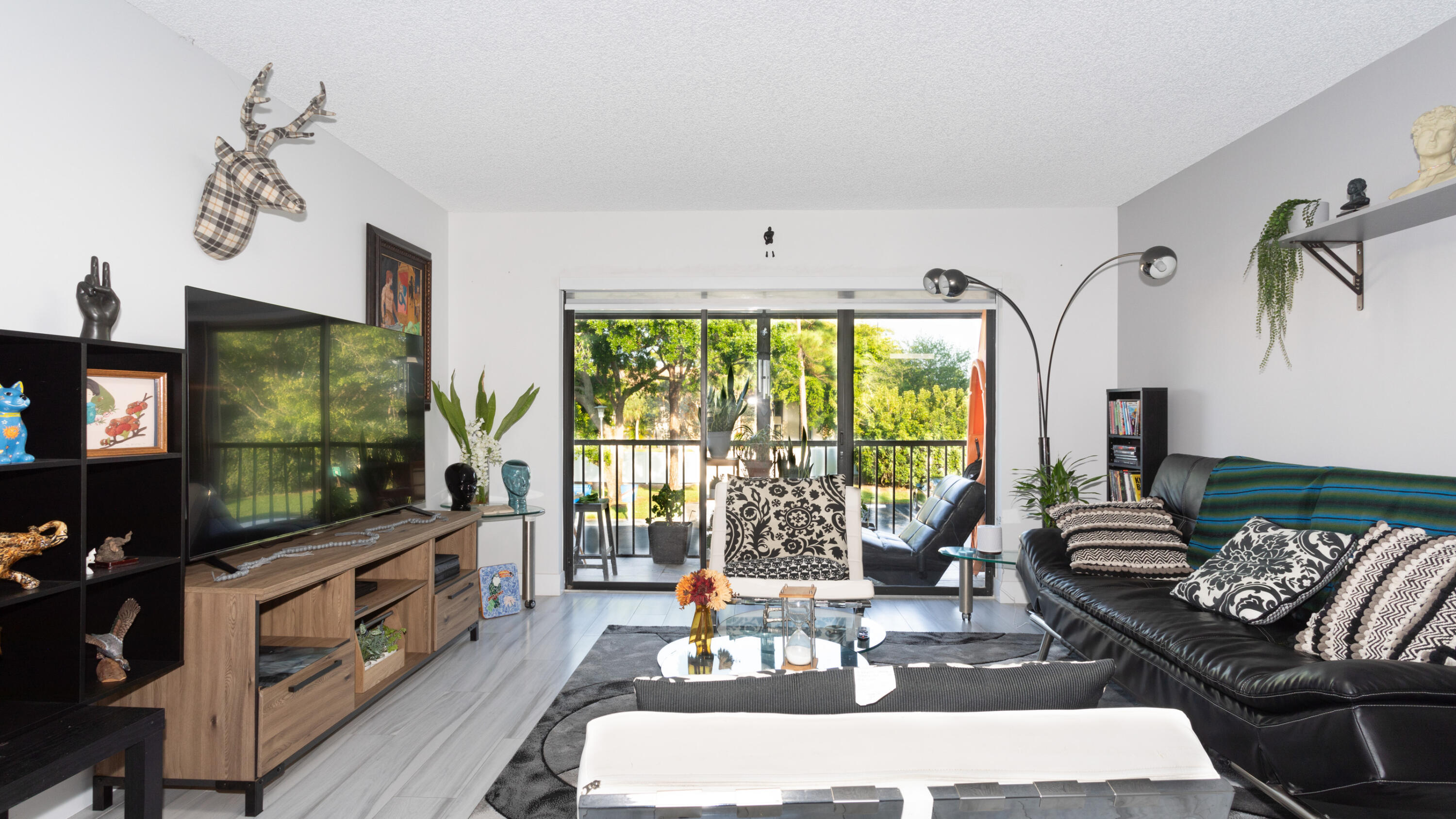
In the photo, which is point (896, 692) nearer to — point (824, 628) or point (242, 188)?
point (824, 628)

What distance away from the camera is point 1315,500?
2.73 metres

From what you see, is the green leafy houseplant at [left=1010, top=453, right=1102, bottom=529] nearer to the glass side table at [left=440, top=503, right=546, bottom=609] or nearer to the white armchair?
the white armchair

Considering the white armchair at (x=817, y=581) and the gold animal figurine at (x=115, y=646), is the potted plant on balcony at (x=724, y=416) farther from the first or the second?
the gold animal figurine at (x=115, y=646)

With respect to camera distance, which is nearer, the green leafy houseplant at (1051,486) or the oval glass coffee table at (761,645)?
the oval glass coffee table at (761,645)

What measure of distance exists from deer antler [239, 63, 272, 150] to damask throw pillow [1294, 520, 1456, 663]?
3.62 metres

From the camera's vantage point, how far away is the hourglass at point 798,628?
2502 millimetres

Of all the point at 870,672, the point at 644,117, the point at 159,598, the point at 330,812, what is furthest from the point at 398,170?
the point at 870,672

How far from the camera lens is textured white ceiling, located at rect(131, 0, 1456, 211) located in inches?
95.7

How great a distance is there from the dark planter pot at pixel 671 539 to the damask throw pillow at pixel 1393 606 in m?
3.52

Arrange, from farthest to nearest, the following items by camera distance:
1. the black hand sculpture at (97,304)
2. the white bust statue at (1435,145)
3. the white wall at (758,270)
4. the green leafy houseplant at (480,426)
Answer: the white wall at (758,270) → the green leafy houseplant at (480,426) → the white bust statue at (1435,145) → the black hand sculpture at (97,304)

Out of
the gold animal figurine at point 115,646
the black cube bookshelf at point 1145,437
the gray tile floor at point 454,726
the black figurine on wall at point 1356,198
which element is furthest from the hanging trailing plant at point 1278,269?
the gold animal figurine at point 115,646

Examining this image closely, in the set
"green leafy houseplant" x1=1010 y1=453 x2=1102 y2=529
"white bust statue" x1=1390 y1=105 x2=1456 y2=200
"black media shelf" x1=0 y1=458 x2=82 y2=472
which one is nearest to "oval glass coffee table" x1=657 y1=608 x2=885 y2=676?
"green leafy houseplant" x1=1010 y1=453 x2=1102 y2=529

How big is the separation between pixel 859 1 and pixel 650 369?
3.05 m

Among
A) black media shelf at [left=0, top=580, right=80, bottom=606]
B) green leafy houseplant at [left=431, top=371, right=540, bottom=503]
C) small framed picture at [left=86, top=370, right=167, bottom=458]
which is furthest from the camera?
green leafy houseplant at [left=431, top=371, right=540, bottom=503]
